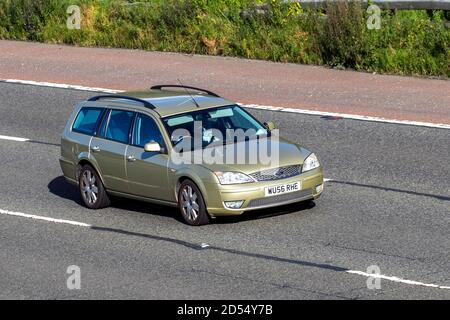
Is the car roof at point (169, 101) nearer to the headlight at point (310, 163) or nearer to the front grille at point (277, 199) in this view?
the headlight at point (310, 163)

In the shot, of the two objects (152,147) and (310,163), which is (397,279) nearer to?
(310,163)

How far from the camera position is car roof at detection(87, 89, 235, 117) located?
1688 centimetres

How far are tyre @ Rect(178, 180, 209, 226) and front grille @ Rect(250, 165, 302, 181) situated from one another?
2.54ft

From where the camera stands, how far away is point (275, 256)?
47.0 feet

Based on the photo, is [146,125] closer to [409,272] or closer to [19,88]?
[409,272]

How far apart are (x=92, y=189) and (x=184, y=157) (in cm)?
200

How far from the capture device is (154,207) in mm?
17422

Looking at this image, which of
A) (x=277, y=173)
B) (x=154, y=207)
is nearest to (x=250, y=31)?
(x=154, y=207)

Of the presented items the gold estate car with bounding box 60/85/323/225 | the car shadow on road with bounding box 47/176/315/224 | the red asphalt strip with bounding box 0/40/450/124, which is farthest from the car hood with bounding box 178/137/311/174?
the red asphalt strip with bounding box 0/40/450/124

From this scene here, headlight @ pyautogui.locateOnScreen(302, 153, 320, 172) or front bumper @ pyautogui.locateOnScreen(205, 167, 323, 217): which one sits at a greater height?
headlight @ pyautogui.locateOnScreen(302, 153, 320, 172)

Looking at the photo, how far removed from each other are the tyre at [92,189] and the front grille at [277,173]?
2715mm

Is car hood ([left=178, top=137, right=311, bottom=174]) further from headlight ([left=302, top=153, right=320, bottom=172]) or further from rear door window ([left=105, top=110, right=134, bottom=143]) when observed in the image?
rear door window ([left=105, top=110, right=134, bottom=143])

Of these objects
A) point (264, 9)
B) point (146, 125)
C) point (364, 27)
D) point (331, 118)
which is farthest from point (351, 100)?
point (146, 125)
